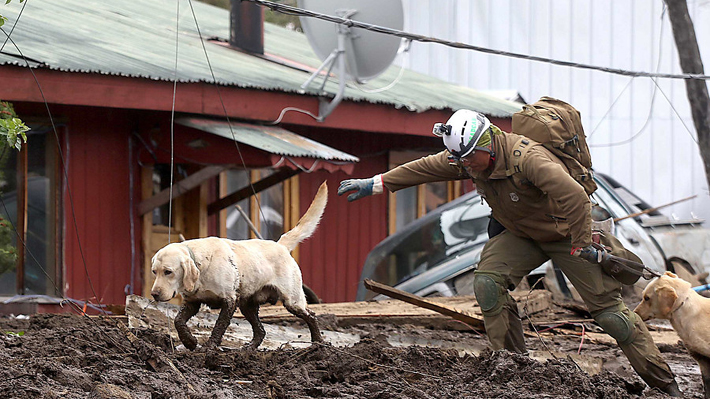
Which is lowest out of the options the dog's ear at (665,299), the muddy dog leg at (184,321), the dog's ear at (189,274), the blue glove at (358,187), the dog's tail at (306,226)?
the muddy dog leg at (184,321)

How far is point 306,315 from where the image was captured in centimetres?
629

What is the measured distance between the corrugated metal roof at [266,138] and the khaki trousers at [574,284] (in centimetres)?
362

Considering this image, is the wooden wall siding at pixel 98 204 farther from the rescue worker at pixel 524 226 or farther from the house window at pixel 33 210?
the rescue worker at pixel 524 226

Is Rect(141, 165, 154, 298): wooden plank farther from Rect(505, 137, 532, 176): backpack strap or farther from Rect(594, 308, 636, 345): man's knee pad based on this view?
Rect(594, 308, 636, 345): man's knee pad

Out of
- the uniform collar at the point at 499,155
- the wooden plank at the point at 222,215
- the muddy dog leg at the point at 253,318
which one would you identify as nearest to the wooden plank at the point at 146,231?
the wooden plank at the point at 222,215

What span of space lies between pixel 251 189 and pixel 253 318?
3825mm

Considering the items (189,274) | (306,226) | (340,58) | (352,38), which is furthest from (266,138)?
(189,274)

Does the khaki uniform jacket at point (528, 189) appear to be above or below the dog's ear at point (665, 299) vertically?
above

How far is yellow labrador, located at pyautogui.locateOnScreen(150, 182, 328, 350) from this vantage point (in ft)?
17.5

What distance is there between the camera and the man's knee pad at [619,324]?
5602 mm

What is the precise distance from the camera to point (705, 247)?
11.0m

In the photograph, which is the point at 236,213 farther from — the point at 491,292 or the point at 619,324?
the point at 619,324

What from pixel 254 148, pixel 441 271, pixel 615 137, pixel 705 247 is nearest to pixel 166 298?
pixel 254 148

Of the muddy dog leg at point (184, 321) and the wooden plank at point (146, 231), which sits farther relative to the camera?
the wooden plank at point (146, 231)
